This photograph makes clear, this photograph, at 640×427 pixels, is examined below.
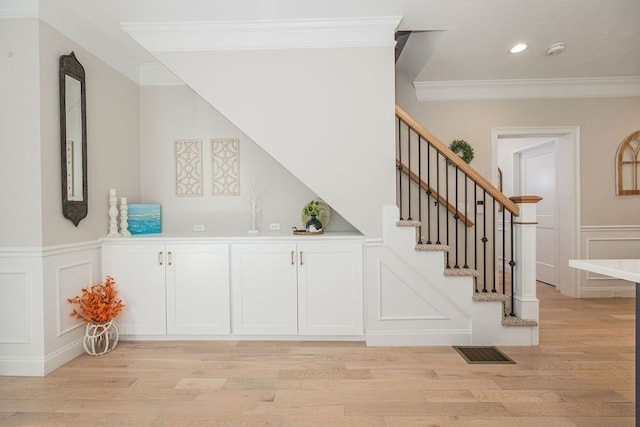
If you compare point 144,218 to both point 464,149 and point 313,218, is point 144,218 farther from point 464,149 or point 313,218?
point 464,149

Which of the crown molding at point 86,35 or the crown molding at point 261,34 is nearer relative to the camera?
the crown molding at point 86,35

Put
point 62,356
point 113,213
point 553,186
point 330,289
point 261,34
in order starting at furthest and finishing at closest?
point 553,186
point 113,213
point 330,289
point 261,34
point 62,356

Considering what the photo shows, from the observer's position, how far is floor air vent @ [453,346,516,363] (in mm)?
2812

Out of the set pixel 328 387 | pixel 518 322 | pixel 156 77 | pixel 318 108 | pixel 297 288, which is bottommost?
pixel 328 387

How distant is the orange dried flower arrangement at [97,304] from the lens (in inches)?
116

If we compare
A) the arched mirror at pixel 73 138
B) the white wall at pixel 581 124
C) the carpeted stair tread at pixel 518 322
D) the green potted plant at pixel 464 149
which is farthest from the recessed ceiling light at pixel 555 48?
the arched mirror at pixel 73 138

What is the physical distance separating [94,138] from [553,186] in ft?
19.4

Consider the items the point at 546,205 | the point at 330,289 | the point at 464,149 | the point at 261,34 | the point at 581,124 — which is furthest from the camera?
the point at 546,205

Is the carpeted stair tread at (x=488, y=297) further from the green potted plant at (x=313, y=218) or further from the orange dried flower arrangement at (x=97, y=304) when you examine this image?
the orange dried flower arrangement at (x=97, y=304)

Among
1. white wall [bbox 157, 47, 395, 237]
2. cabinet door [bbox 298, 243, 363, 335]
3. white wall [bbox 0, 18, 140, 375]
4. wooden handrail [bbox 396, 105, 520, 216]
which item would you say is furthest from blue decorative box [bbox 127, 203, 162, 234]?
wooden handrail [bbox 396, 105, 520, 216]

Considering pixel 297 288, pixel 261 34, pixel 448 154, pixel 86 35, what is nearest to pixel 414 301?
pixel 297 288

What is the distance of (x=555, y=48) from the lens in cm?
354

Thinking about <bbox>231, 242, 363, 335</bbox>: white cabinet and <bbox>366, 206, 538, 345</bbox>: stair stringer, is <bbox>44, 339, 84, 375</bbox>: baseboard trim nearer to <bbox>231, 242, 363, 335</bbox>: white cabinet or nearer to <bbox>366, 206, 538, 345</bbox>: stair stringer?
<bbox>231, 242, 363, 335</bbox>: white cabinet

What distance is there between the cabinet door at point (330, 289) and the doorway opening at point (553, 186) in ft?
8.35
